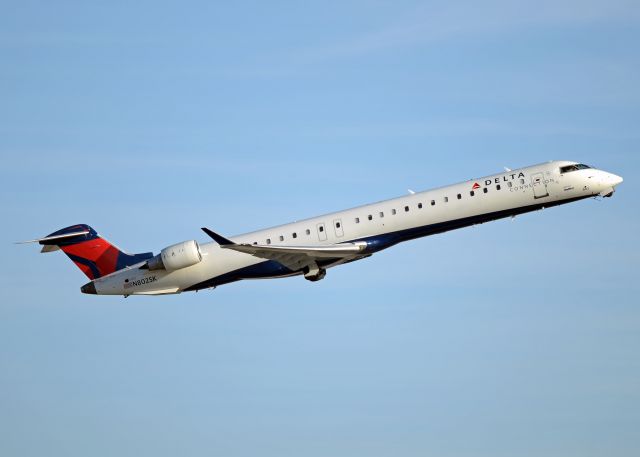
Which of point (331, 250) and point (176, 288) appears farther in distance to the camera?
point (176, 288)

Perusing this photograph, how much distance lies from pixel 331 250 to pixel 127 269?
1055cm

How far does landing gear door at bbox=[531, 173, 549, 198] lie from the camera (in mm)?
47000

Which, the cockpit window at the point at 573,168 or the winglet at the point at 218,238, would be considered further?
the cockpit window at the point at 573,168

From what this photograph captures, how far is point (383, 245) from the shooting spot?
47.4 metres

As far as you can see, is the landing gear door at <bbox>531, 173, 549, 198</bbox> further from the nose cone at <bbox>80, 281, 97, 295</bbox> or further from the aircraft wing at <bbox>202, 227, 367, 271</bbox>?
the nose cone at <bbox>80, 281, 97, 295</bbox>

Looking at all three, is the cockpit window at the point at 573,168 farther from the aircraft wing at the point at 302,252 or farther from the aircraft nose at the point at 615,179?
the aircraft wing at the point at 302,252

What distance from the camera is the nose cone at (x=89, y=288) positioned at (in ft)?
169

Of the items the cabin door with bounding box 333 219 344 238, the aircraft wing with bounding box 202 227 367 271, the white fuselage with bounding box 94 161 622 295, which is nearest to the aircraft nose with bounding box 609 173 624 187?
the white fuselage with bounding box 94 161 622 295

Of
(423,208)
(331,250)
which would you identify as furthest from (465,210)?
(331,250)

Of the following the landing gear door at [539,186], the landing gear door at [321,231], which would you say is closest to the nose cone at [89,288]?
the landing gear door at [321,231]

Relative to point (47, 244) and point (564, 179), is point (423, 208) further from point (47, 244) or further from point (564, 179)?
point (47, 244)

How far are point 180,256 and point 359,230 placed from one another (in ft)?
26.9

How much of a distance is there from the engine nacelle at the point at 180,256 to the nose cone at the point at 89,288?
12.7 feet

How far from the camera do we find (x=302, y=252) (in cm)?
4688
